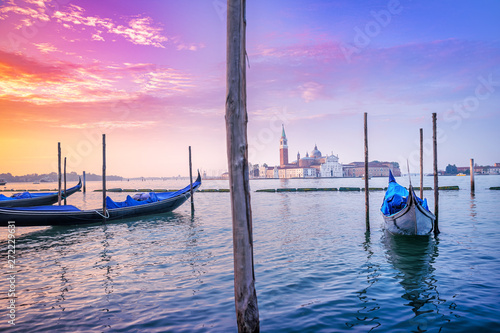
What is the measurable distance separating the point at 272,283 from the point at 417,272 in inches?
126

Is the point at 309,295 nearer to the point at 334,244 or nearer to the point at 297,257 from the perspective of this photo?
the point at 297,257

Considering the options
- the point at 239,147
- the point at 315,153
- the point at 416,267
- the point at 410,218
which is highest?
the point at 315,153

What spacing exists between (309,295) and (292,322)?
1.15 m

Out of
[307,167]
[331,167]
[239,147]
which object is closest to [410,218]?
[239,147]

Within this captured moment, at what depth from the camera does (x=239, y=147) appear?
3.35 metres

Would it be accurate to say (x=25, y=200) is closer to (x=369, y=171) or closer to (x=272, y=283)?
(x=272, y=283)

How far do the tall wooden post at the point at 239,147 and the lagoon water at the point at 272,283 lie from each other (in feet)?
4.98

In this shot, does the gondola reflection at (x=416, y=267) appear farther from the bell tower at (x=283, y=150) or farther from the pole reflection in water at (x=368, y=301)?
the bell tower at (x=283, y=150)

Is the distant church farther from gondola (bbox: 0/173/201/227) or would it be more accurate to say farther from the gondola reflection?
the gondola reflection

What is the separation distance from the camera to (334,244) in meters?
10.4

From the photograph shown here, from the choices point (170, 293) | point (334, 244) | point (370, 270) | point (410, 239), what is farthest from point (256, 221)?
point (170, 293)

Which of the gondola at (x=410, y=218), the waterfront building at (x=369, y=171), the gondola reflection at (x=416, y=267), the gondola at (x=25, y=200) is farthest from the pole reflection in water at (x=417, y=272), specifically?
the waterfront building at (x=369, y=171)

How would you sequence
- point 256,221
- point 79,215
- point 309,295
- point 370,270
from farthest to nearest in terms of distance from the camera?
point 256,221 < point 79,215 < point 370,270 < point 309,295

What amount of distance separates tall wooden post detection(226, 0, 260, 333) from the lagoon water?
1.52 m
